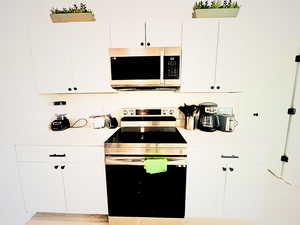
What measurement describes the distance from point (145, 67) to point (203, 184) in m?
1.30

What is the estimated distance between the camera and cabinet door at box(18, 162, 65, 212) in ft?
4.96

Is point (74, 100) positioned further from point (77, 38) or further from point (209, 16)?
point (209, 16)

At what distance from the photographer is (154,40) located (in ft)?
5.16

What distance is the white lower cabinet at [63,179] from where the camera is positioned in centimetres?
147

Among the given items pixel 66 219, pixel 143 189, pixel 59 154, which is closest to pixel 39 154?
pixel 59 154

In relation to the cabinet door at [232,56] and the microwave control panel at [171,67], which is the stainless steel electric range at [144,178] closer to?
the microwave control panel at [171,67]

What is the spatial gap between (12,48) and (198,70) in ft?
7.16

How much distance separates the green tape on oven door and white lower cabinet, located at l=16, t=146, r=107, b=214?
0.44m

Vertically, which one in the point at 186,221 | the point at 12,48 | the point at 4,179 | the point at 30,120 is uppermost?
the point at 12,48

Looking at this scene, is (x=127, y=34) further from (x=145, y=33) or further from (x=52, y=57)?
(x=52, y=57)

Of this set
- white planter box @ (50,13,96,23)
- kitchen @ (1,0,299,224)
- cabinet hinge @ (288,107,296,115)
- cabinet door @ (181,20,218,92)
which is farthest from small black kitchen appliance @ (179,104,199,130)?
white planter box @ (50,13,96,23)

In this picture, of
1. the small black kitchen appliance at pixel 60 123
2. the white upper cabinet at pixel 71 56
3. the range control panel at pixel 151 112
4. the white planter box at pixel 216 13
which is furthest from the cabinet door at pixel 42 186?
the white planter box at pixel 216 13

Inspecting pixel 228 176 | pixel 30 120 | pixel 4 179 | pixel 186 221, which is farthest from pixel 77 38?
pixel 186 221

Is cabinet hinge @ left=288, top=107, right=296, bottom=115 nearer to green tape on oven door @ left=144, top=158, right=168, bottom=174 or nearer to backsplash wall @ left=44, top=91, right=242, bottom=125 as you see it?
backsplash wall @ left=44, top=91, right=242, bottom=125
